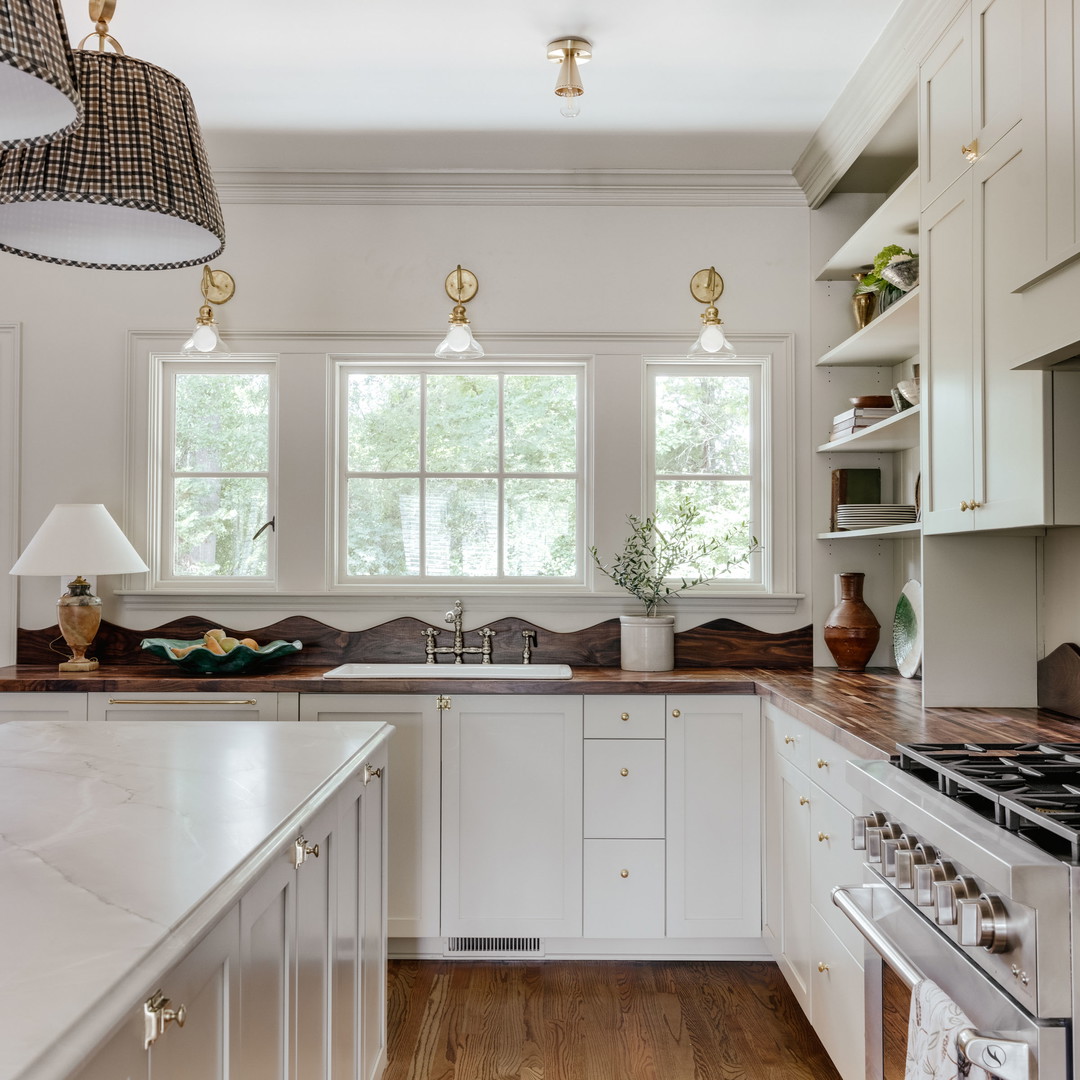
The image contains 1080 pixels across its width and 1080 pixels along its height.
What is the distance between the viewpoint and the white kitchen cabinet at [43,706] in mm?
2938

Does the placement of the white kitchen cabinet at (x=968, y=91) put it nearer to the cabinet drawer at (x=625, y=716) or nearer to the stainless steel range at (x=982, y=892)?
the stainless steel range at (x=982, y=892)

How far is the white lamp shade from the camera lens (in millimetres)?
3037

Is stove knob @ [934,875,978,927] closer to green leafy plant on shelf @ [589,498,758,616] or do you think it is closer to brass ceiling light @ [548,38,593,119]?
green leafy plant on shelf @ [589,498,758,616]

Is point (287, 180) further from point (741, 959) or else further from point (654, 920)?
point (741, 959)

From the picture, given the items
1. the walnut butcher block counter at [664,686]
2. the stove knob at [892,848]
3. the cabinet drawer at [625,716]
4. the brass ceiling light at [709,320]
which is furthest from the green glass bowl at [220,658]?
the stove knob at [892,848]

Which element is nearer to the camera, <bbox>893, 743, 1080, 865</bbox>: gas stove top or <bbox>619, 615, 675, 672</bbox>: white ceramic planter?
<bbox>893, 743, 1080, 865</bbox>: gas stove top

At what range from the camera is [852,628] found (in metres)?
3.16

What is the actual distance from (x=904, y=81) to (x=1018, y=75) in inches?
27.8

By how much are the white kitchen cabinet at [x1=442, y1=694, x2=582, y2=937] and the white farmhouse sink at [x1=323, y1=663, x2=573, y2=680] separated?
183mm

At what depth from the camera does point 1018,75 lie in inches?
72.4

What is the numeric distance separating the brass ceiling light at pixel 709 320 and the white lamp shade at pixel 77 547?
2059 millimetres

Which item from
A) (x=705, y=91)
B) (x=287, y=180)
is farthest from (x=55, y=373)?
(x=705, y=91)

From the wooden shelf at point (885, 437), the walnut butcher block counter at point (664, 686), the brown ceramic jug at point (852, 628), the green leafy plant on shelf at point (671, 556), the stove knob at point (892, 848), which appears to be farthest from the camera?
the green leafy plant on shelf at point (671, 556)

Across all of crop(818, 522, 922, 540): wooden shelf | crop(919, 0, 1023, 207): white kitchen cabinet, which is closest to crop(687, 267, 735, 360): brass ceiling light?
crop(818, 522, 922, 540): wooden shelf
